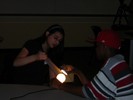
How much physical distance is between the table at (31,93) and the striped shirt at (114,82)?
0.20m

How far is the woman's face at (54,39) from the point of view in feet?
10.9

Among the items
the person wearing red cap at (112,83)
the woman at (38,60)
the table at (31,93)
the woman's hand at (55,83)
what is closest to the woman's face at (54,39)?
the woman at (38,60)

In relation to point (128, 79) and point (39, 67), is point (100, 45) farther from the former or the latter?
point (39, 67)

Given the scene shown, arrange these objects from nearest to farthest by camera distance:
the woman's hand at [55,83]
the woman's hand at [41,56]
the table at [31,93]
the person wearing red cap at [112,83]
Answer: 1. the person wearing red cap at [112,83]
2. the table at [31,93]
3. the woman's hand at [55,83]
4. the woman's hand at [41,56]

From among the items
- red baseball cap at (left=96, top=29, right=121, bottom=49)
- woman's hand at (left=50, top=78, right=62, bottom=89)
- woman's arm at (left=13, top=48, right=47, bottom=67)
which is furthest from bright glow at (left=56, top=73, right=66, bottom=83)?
woman's arm at (left=13, top=48, right=47, bottom=67)

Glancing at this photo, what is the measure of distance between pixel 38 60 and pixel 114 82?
3.42ft

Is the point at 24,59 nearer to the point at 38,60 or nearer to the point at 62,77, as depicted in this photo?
the point at 38,60

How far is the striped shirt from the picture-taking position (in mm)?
2430

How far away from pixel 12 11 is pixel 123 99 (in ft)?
17.2

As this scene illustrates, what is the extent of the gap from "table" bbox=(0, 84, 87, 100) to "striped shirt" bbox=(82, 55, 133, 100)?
20 centimetres

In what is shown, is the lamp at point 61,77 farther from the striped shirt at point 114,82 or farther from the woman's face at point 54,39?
the woman's face at point 54,39

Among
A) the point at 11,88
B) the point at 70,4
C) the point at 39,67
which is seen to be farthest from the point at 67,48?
the point at 11,88

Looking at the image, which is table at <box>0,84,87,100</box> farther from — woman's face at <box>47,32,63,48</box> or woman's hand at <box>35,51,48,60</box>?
woman's face at <box>47,32,63,48</box>

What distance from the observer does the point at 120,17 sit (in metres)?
7.59
